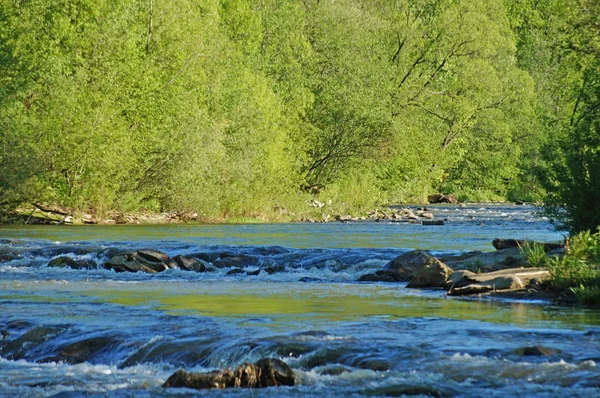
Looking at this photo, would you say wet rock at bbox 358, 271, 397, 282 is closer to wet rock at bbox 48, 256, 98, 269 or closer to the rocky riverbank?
the rocky riverbank

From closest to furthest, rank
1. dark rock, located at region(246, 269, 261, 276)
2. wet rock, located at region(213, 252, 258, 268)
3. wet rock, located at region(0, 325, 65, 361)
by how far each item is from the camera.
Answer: wet rock, located at region(0, 325, 65, 361), dark rock, located at region(246, 269, 261, 276), wet rock, located at region(213, 252, 258, 268)

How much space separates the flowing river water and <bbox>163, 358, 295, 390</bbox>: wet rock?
0.60 ft

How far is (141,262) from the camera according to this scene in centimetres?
2547

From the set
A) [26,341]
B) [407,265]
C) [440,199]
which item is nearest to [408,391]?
[26,341]

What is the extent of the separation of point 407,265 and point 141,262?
21.9ft

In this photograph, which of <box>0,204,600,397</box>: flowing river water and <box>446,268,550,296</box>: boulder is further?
<box>446,268,550,296</box>: boulder

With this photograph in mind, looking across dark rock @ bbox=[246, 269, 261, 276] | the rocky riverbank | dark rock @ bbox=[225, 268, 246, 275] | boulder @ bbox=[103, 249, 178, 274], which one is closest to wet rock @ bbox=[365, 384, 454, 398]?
the rocky riverbank

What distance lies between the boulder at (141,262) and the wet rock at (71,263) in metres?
0.48

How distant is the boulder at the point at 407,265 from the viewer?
23.0 meters

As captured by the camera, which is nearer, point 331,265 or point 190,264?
point 331,265

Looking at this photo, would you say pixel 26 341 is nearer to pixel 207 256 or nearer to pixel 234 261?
pixel 234 261

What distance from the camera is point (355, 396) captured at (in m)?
10.6

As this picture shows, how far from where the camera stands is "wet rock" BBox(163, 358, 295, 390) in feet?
36.3

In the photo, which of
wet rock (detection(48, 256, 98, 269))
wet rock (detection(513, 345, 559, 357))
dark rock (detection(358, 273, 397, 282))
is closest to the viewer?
wet rock (detection(513, 345, 559, 357))
